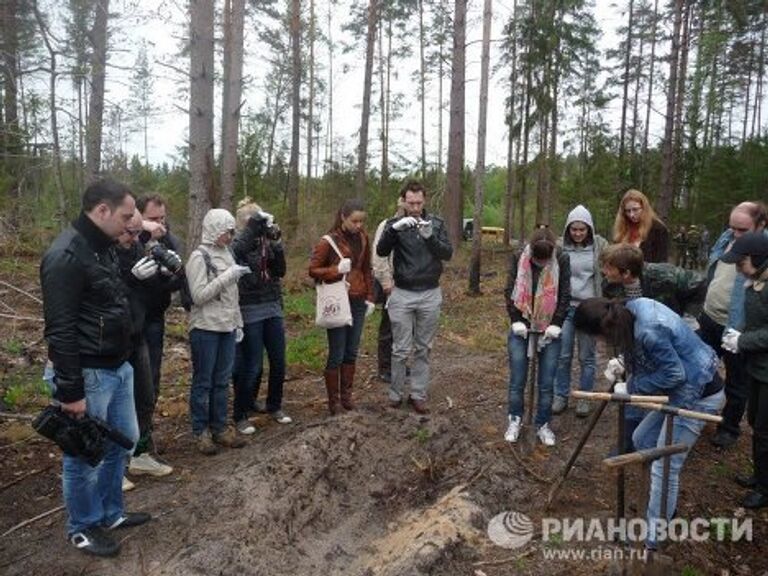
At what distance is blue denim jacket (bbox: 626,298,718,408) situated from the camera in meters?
3.15

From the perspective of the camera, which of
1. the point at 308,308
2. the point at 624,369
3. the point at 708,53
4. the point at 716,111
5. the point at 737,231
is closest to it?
the point at 624,369

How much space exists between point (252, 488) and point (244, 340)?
1.40 m

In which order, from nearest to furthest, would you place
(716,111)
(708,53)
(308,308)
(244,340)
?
(244,340)
(308,308)
(708,53)
(716,111)

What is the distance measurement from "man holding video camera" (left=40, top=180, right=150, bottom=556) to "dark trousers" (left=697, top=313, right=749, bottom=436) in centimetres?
441

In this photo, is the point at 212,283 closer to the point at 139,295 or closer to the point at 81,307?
the point at 139,295

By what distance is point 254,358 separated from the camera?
16.4 feet

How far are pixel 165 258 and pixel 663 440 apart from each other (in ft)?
10.7

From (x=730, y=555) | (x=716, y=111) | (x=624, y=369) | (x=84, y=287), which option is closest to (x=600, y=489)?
(x=730, y=555)

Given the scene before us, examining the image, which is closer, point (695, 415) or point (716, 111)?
point (695, 415)

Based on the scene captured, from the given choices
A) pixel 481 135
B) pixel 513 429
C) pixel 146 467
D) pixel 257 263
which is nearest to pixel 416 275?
pixel 257 263

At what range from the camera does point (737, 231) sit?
4.45 m

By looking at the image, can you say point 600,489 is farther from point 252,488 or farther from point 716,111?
point 716,111

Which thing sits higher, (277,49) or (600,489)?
(277,49)

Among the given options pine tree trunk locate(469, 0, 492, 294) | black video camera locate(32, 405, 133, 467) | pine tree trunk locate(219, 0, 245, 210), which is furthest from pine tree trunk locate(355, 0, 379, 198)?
black video camera locate(32, 405, 133, 467)
